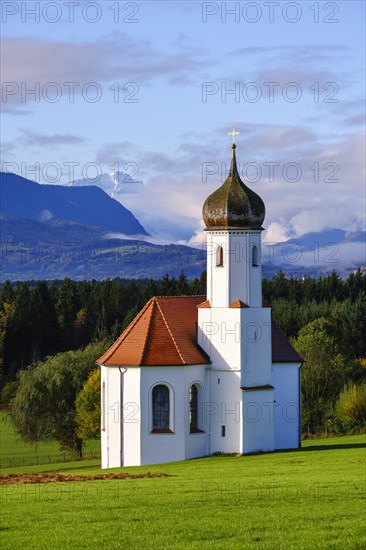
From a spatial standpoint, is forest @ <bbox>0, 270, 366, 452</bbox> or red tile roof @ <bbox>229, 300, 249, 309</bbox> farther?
forest @ <bbox>0, 270, 366, 452</bbox>

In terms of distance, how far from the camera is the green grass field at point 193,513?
19.2 meters

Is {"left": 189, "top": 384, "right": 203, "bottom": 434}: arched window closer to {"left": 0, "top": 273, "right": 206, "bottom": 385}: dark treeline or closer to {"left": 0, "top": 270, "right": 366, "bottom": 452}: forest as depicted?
{"left": 0, "top": 270, "right": 366, "bottom": 452}: forest

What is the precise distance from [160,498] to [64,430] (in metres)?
39.4

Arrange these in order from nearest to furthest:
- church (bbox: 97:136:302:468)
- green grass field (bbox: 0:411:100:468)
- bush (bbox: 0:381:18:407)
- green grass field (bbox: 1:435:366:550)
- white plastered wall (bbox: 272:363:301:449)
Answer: green grass field (bbox: 1:435:366:550) < church (bbox: 97:136:302:468) < white plastered wall (bbox: 272:363:301:449) < green grass field (bbox: 0:411:100:468) < bush (bbox: 0:381:18:407)

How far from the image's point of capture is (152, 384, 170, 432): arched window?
47.0 m

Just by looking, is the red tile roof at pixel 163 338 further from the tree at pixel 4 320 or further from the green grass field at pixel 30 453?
the tree at pixel 4 320

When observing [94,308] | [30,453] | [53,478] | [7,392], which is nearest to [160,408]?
[53,478]

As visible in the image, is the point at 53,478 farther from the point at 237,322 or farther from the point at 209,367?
the point at 237,322

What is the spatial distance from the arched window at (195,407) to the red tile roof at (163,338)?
127 centimetres

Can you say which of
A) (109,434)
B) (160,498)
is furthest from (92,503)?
(109,434)

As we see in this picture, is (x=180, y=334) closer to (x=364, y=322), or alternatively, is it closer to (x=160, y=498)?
(x=160, y=498)

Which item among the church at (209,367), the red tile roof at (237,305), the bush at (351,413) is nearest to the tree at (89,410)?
the church at (209,367)

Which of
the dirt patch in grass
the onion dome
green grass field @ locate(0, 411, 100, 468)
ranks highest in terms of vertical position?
the onion dome

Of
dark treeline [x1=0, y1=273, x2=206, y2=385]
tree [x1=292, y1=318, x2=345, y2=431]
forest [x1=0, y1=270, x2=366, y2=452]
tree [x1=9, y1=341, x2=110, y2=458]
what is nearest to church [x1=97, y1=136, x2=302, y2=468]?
tree [x1=9, y1=341, x2=110, y2=458]
